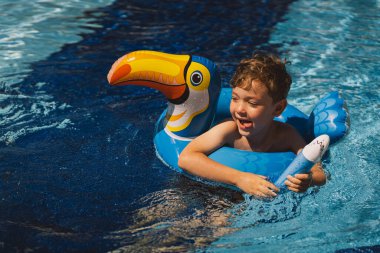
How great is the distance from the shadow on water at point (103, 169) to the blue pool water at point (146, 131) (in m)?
0.01

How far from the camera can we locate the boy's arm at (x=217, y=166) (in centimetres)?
345

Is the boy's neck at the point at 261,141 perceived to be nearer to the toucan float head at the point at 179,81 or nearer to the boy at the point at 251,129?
the boy at the point at 251,129

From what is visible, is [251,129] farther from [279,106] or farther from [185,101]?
[185,101]

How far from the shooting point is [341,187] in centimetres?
404

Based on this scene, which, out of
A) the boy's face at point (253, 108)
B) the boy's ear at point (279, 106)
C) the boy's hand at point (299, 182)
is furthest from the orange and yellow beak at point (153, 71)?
A: the boy's hand at point (299, 182)

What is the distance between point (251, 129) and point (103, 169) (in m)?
1.02

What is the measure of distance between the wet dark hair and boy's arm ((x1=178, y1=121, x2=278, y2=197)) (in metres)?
0.31

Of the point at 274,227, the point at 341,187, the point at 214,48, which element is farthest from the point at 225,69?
the point at 274,227

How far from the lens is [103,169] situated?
4.15 meters

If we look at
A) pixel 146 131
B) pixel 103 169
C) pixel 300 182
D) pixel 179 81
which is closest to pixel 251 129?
pixel 300 182

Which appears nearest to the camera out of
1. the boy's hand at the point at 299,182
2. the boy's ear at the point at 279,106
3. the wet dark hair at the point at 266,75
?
the boy's hand at the point at 299,182

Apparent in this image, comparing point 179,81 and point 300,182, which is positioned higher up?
point 179,81

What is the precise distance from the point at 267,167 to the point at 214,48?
10.1 ft

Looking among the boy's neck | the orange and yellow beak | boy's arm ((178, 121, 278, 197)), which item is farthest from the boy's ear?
the orange and yellow beak
